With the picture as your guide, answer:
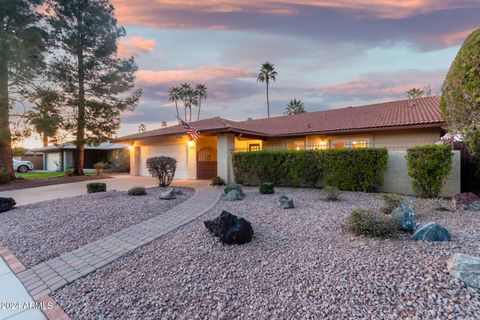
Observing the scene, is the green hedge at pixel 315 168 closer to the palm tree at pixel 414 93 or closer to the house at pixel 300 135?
the house at pixel 300 135

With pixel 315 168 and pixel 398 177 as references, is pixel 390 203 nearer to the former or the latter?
pixel 398 177

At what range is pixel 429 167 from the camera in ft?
22.9

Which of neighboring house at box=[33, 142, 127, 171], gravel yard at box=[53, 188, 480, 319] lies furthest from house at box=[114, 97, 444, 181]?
neighboring house at box=[33, 142, 127, 171]

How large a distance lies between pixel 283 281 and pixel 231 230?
49.8 inches

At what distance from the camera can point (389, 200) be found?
17.6ft

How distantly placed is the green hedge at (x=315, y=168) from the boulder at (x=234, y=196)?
9.94 feet

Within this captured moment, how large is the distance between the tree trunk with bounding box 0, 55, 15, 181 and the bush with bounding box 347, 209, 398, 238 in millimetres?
15680

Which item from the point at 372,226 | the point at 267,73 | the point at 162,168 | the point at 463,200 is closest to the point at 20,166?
the point at 162,168

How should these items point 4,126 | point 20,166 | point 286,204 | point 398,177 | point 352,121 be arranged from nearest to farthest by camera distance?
point 286,204 < point 398,177 < point 4,126 < point 352,121 < point 20,166

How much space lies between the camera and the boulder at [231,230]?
12.0ft

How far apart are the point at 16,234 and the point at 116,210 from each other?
1.93 m

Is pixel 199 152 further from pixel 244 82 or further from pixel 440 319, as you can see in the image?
pixel 440 319

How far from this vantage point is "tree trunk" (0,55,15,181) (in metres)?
11.1

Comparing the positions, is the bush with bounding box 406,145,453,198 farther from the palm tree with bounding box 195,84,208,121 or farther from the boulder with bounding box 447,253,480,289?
the palm tree with bounding box 195,84,208,121
